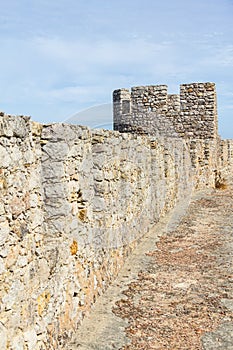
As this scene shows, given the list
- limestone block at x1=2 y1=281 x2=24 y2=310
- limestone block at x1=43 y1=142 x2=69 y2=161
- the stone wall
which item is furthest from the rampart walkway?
limestone block at x1=43 y1=142 x2=69 y2=161

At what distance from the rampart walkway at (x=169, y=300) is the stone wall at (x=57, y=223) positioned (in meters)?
0.22

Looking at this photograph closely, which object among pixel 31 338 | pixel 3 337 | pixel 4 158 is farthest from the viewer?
pixel 31 338

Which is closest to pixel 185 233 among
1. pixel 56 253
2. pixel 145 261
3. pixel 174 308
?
pixel 145 261

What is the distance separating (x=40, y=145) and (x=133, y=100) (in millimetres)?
12868

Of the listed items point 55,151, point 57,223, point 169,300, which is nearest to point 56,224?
point 57,223

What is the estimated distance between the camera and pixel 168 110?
666 inches

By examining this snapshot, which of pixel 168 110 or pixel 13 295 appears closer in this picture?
pixel 13 295

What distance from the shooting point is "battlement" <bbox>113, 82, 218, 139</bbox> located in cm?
1673

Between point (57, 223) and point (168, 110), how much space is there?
12.8m

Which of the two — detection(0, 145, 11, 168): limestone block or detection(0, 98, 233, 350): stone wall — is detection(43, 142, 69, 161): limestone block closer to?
detection(0, 98, 233, 350): stone wall

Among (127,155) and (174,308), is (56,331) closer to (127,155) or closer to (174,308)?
(174,308)

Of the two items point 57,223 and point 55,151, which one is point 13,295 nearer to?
point 57,223

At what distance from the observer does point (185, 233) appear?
913 cm

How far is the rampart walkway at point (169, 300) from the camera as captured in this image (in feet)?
15.2
